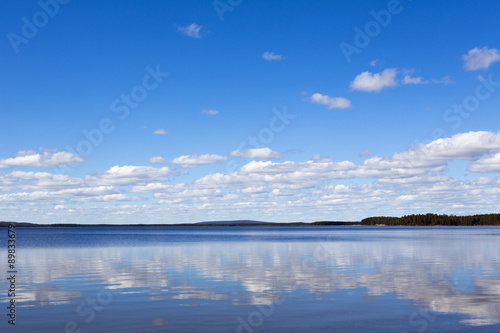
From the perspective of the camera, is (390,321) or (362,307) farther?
(362,307)

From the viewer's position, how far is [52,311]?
2286 centimetres

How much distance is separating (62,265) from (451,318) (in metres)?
36.7

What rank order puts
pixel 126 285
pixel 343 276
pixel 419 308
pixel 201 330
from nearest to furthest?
1. pixel 201 330
2. pixel 419 308
3. pixel 126 285
4. pixel 343 276

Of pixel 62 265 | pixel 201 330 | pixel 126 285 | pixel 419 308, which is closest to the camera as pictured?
pixel 201 330

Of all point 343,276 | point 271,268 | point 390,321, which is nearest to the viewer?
point 390,321

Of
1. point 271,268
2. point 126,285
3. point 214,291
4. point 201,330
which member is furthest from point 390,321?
point 271,268

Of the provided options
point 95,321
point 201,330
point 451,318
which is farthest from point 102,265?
point 451,318

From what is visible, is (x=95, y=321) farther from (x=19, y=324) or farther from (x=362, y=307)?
(x=362, y=307)

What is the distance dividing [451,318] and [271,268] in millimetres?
22509

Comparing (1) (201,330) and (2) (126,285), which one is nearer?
(1) (201,330)

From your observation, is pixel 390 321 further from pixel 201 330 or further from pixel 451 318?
pixel 201 330

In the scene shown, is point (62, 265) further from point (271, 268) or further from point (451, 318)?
point (451, 318)

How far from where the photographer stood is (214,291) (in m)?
28.4

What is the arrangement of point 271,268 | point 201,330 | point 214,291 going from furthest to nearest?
1. point 271,268
2. point 214,291
3. point 201,330
